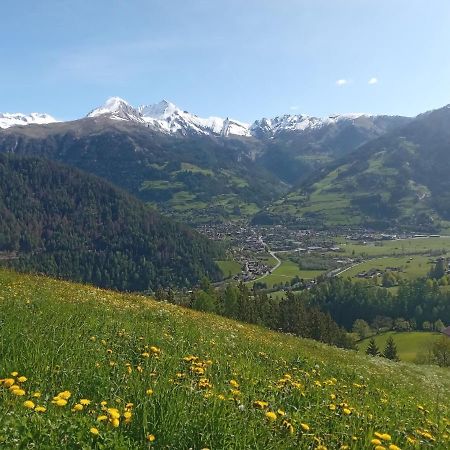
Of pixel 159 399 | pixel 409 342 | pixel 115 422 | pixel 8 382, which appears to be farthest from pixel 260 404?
pixel 409 342

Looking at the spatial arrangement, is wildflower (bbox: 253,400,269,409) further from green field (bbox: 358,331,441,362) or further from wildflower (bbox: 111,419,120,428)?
green field (bbox: 358,331,441,362)

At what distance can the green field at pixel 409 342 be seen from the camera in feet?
423

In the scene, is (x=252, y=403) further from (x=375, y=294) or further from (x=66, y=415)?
(x=375, y=294)

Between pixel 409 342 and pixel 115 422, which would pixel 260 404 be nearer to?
pixel 115 422

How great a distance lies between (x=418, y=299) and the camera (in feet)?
602

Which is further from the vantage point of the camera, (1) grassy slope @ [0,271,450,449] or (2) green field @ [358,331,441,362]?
(2) green field @ [358,331,441,362]

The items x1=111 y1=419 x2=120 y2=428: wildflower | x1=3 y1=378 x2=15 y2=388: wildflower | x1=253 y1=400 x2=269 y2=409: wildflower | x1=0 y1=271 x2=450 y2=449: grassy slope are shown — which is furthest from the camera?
x1=253 y1=400 x2=269 y2=409: wildflower

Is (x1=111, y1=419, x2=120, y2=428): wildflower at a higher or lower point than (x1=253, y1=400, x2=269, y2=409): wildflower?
higher

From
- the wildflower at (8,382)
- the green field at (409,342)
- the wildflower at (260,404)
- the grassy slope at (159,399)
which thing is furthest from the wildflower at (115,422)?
the green field at (409,342)

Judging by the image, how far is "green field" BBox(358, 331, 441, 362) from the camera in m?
129

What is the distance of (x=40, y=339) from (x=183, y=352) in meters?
3.70

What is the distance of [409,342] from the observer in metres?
143

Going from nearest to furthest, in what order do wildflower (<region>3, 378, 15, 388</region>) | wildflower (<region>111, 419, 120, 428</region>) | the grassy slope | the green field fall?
wildflower (<region>111, 419, 120, 428</region>) → the grassy slope → wildflower (<region>3, 378, 15, 388</region>) → the green field

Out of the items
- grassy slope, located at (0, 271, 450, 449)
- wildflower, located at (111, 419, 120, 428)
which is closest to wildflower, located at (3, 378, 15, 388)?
grassy slope, located at (0, 271, 450, 449)
